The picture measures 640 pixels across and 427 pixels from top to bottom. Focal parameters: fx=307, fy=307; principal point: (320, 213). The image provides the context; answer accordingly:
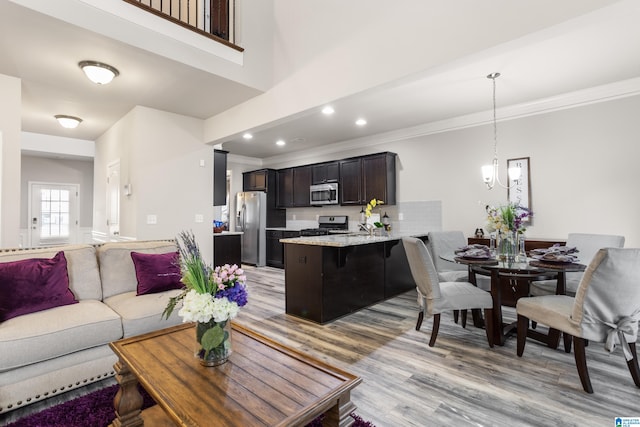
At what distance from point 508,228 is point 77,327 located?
3.58m

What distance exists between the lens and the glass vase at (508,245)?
298 centimetres

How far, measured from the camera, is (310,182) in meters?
6.84

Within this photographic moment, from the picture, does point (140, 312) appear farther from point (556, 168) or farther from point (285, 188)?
point (285, 188)

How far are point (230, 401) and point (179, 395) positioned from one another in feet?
0.70

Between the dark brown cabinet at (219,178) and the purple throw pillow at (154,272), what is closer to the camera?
the purple throw pillow at (154,272)

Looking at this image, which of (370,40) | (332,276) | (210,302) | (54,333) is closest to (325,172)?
(332,276)

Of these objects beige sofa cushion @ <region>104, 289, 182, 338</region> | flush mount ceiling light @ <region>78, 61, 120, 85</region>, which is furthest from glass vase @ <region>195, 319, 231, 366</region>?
Result: flush mount ceiling light @ <region>78, 61, 120, 85</region>

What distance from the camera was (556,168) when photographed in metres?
4.14

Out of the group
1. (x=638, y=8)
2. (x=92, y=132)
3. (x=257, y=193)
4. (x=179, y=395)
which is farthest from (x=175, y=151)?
(x=638, y=8)

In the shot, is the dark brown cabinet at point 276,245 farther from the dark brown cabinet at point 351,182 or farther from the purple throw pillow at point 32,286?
the purple throw pillow at point 32,286

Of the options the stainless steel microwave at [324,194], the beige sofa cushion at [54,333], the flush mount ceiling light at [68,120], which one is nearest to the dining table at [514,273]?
the beige sofa cushion at [54,333]

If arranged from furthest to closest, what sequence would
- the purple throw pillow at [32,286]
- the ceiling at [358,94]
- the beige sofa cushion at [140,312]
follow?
the ceiling at [358,94] → the beige sofa cushion at [140,312] → the purple throw pillow at [32,286]

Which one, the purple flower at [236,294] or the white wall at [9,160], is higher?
the white wall at [9,160]

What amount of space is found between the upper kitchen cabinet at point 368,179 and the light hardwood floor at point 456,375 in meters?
2.60
